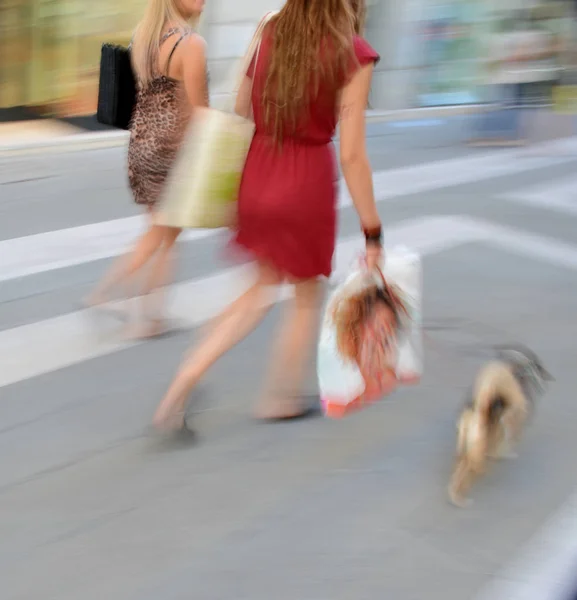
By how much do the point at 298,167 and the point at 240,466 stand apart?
1119mm

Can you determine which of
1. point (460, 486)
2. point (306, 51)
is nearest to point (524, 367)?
point (460, 486)

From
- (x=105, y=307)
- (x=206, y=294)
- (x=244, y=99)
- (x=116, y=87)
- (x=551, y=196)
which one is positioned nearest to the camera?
(x=244, y=99)

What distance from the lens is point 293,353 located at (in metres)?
3.30

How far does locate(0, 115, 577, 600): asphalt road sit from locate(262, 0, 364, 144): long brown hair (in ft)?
4.04

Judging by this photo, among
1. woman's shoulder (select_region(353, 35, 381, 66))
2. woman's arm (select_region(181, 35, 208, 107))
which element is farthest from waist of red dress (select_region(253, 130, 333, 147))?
woman's arm (select_region(181, 35, 208, 107))

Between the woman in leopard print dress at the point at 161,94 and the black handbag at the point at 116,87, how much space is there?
0.05 meters

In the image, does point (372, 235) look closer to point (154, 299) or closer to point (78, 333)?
point (154, 299)

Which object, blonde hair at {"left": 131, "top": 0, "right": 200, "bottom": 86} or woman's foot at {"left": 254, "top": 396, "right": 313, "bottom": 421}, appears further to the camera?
blonde hair at {"left": 131, "top": 0, "right": 200, "bottom": 86}

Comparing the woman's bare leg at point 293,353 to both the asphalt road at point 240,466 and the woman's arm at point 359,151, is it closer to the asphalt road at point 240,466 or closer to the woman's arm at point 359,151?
the asphalt road at point 240,466

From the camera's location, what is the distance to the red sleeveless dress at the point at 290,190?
2926 millimetres

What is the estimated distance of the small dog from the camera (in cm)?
281

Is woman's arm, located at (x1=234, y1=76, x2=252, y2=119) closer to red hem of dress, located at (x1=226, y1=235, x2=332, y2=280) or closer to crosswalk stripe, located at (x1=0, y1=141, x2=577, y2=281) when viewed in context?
red hem of dress, located at (x1=226, y1=235, x2=332, y2=280)

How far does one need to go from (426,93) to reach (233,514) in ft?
41.3

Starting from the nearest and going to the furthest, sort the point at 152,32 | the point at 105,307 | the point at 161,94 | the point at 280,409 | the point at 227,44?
1. the point at 280,409
2. the point at 152,32
3. the point at 161,94
4. the point at 105,307
5. the point at 227,44
